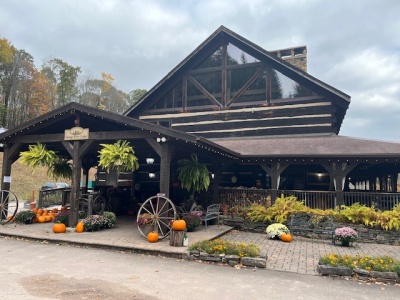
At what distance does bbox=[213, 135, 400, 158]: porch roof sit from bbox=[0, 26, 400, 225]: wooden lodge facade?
0.04 m

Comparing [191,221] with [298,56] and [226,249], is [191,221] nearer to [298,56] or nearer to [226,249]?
[226,249]

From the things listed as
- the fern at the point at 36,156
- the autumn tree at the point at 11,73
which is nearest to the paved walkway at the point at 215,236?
the fern at the point at 36,156

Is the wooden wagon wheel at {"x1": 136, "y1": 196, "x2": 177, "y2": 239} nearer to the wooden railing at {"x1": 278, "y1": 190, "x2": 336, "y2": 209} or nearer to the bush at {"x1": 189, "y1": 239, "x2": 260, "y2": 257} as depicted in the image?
the bush at {"x1": 189, "y1": 239, "x2": 260, "y2": 257}

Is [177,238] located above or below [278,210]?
below

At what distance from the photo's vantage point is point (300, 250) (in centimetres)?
862

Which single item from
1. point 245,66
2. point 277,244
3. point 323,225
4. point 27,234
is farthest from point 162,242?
point 245,66

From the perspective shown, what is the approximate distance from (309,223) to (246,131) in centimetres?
611

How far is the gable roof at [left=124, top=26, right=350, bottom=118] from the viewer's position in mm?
14070

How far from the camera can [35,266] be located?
21.3ft

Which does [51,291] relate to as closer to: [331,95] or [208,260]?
[208,260]

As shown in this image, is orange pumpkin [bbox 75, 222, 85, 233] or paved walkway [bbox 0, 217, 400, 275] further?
orange pumpkin [bbox 75, 222, 85, 233]

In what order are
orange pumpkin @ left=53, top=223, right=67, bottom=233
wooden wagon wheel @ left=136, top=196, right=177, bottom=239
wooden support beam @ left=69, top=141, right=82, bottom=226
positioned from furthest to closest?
wooden support beam @ left=69, top=141, right=82, bottom=226 → orange pumpkin @ left=53, top=223, right=67, bottom=233 → wooden wagon wheel @ left=136, top=196, right=177, bottom=239

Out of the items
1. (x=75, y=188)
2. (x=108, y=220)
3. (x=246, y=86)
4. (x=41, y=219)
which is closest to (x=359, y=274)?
(x=108, y=220)

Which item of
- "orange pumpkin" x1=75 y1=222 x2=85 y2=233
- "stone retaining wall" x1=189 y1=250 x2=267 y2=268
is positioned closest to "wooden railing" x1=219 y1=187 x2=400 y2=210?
"stone retaining wall" x1=189 y1=250 x2=267 y2=268
